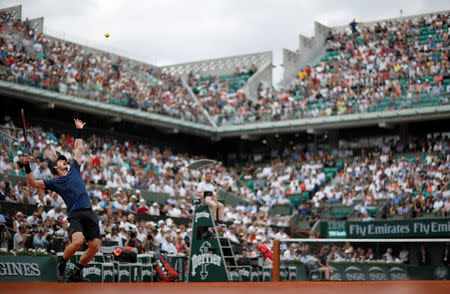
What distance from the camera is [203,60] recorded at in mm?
39969

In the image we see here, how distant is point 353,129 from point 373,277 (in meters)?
18.2

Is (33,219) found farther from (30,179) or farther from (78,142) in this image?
(30,179)

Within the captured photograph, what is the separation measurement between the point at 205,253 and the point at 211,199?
130cm

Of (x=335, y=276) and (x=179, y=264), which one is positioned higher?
(x=179, y=264)

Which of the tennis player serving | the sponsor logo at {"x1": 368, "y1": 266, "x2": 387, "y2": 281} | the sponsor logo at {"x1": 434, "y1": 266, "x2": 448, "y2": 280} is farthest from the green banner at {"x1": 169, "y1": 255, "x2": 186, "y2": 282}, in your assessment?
the tennis player serving

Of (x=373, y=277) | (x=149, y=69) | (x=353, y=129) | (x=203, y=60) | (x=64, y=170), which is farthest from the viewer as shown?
(x=203, y=60)

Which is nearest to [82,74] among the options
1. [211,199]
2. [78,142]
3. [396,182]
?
[396,182]

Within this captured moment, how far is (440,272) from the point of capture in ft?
47.9

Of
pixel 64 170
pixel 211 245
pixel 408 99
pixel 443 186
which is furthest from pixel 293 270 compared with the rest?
pixel 408 99

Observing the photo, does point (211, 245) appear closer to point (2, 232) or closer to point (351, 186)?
point (2, 232)

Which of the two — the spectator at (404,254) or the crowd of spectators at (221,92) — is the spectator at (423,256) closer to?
the spectator at (404,254)

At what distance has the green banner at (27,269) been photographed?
12.8m

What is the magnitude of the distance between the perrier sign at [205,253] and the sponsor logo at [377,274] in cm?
406

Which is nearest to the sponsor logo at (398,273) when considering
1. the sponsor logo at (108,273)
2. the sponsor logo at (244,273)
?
the sponsor logo at (244,273)
